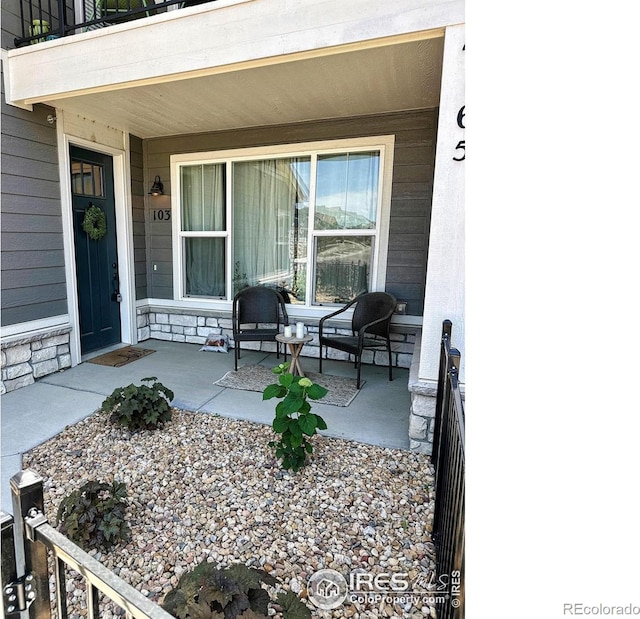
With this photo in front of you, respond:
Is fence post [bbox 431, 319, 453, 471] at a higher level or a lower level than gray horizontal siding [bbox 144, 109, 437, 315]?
lower

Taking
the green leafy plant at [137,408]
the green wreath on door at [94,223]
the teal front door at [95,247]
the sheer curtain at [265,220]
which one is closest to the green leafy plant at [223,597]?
the green leafy plant at [137,408]

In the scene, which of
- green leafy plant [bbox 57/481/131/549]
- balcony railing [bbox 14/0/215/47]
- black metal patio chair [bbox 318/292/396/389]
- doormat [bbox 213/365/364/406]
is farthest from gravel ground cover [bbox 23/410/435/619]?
balcony railing [bbox 14/0/215/47]

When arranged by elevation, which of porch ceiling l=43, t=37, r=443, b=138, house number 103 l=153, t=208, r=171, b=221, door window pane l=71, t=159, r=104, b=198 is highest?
porch ceiling l=43, t=37, r=443, b=138

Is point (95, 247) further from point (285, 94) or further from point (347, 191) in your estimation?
point (347, 191)

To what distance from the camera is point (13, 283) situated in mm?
3162

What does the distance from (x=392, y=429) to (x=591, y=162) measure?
2.40 meters

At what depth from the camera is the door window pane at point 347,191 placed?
3859mm

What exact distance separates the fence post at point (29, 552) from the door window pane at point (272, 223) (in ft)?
11.7

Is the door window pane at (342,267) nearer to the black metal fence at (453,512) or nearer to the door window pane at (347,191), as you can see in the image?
the door window pane at (347,191)

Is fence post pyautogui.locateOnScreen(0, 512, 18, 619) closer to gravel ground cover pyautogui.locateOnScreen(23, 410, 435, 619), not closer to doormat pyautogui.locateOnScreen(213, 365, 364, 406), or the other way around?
gravel ground cover pyautogui.locateOnScreen(23, 410, 435, 619)

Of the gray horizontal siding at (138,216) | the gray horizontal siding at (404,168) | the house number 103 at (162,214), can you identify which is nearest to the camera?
the gray horizontal siding at (404,168)

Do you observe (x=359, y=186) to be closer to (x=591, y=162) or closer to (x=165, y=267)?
(x=165, y=267)

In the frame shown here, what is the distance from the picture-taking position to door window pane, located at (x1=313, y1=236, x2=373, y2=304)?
13.2 feet

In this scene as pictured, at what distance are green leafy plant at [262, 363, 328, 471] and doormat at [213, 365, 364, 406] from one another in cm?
99
